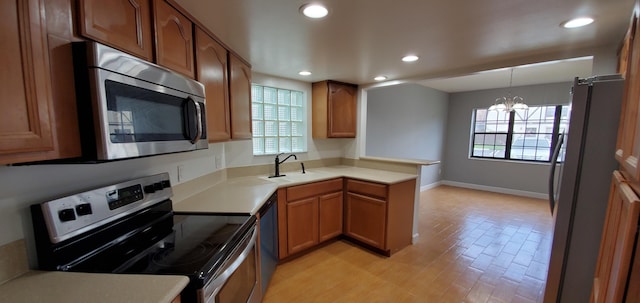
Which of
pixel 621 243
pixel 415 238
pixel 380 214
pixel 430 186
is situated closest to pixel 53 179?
pixel 621 243

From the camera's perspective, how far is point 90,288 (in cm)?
81

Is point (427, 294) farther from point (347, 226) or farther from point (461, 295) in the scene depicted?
point (347, 226)

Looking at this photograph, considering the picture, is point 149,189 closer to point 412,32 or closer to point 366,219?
point 412,32

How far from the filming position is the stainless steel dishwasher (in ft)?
6.17

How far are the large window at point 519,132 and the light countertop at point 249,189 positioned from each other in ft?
13.2

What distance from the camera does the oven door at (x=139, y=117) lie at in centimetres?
82

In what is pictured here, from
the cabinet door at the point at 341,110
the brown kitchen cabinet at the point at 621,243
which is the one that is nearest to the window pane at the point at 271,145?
the cabinet door at the point at 341,110

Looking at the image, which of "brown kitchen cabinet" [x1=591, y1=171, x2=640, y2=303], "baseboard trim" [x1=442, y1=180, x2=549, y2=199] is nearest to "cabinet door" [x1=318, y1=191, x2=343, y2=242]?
"brown kitchen cabinet" [x1=591, y1=171, x2=640, y2=303]

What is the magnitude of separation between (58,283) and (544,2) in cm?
247

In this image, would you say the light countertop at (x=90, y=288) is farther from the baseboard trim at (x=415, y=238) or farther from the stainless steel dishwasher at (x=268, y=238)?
the baseboard trim at (x=415, y=238)

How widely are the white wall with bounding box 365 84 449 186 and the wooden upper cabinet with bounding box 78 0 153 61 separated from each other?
3.22 m

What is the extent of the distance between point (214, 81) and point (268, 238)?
1.34 m

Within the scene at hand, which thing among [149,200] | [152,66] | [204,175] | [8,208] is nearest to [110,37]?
[152,66]

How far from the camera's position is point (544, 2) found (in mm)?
1271
